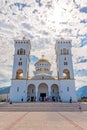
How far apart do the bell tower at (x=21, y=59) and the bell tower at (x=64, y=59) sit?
8.32 metres

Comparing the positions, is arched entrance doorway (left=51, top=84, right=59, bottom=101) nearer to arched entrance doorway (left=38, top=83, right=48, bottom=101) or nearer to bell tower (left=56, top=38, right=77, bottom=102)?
arched entrance doorway (left=38, top=83, right=48, bottom=101)

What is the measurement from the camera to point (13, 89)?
45969mm

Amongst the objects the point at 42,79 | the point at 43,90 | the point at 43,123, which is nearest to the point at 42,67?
the point at 42,79

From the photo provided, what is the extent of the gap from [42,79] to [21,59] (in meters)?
7.85

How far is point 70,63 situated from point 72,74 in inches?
131

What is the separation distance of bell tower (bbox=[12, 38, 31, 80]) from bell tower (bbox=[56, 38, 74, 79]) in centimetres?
832

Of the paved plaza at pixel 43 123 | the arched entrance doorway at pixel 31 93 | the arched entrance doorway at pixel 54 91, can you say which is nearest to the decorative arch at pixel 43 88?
the arched entrance doorway at pixel 54 91

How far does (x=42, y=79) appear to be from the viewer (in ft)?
156

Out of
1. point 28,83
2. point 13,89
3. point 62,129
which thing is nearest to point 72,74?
point 28,83

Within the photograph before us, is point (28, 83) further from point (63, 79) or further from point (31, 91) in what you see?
point (63, 79)

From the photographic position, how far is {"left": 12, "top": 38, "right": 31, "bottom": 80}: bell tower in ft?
159

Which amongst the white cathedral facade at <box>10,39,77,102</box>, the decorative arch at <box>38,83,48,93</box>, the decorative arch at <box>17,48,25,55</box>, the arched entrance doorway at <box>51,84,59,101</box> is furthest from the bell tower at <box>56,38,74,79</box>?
the decorative arch at <box>17,48,25,55</box>

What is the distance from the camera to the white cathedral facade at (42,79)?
45812mm

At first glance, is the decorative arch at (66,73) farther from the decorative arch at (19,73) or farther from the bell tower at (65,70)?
the decorative arch at (19,73)
